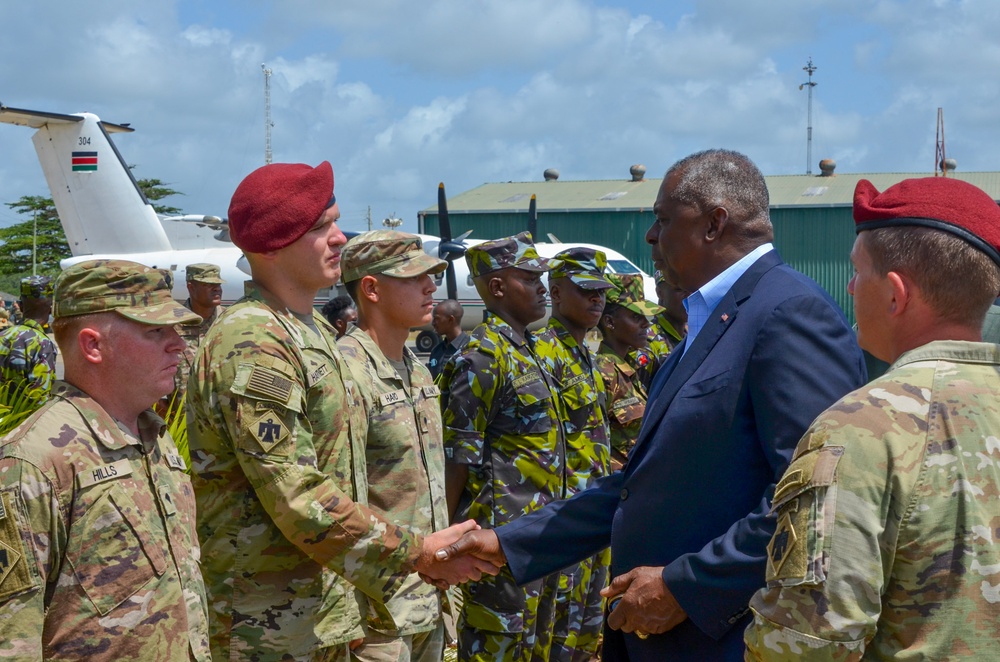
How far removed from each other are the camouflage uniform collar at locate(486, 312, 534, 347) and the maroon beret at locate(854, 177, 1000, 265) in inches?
128

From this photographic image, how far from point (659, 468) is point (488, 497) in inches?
88.0

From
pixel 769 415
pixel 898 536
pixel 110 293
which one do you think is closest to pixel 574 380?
pixel 769 415

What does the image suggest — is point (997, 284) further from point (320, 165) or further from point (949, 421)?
point (320, 165)

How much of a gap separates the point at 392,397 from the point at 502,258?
1857 millimetres

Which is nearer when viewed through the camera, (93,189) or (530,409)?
(530,409)

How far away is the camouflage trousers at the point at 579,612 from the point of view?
5160 millimetres

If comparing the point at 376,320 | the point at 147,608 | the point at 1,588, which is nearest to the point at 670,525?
the point at 147,608

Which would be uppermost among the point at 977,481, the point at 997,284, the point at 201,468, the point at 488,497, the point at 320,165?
the point at 320,165

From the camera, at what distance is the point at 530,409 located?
4984 millimetres

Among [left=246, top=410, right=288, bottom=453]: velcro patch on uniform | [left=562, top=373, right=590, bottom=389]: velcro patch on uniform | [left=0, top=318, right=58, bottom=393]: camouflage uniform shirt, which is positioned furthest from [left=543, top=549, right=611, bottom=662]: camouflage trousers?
[left=0, top=318, right=58, bottom=393]: camouflage uniform shirt

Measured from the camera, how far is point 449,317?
35.0 ft

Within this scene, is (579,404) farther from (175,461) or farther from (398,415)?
(175,461)

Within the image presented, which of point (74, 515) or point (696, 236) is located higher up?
point (696, 236)

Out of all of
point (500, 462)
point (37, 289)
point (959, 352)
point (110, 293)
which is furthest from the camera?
point (37, 289)
